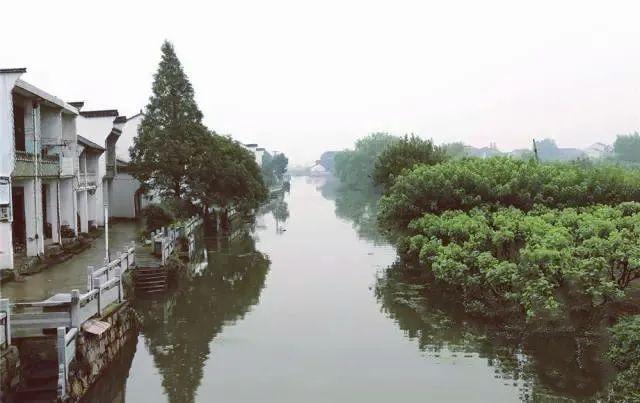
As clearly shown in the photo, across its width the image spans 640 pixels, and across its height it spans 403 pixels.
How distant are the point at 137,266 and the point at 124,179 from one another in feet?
56.1

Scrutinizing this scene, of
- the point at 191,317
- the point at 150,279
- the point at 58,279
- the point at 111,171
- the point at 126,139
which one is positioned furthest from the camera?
the point at 126,139

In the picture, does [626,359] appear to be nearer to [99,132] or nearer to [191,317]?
[191,317]

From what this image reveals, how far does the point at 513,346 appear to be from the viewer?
671 inches

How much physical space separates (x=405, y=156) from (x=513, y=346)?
71.8 ft

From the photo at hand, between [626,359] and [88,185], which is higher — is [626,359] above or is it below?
below

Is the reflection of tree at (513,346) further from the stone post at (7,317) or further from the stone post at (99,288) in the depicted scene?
the stone post at (7,317)

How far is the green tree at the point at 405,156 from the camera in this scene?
37.6m

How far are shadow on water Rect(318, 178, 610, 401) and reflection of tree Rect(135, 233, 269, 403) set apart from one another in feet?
18.7

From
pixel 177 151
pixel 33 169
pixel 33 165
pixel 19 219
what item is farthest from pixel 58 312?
pixel 177 151

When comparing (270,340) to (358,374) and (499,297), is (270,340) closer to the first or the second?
(358,374)

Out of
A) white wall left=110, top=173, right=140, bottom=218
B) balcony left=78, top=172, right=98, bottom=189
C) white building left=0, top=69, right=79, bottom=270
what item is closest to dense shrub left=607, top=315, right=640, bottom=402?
white building left=0, top=69, right=79, bottom=270

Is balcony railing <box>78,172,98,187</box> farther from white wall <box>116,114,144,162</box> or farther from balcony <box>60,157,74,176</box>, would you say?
white wall <box>116,114,144,162</box>

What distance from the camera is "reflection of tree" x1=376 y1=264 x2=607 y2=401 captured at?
1447cm

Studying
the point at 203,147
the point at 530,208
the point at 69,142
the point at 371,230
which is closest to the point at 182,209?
the point at 203,147
